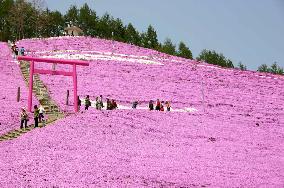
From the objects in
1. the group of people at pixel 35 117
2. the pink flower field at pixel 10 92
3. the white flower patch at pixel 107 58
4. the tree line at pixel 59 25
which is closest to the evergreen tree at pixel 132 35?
the tree line at pixel 59 25

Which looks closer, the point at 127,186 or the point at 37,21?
the point at 127,186

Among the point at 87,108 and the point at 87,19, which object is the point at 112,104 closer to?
the point at 87,108

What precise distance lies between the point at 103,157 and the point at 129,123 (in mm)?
9306

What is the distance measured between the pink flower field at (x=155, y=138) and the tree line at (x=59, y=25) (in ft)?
183

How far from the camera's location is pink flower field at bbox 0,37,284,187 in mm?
22031

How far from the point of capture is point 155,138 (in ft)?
104

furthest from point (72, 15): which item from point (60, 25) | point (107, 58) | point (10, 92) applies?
point (10, 92)

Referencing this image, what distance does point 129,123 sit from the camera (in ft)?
113

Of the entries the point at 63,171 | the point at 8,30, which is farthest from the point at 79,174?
the point at 8,30

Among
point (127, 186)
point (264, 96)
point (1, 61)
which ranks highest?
point (1, 61)

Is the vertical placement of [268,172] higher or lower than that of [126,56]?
lower

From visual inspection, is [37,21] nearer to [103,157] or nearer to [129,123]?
[129,123]

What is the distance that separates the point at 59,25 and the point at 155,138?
10967 centimetres

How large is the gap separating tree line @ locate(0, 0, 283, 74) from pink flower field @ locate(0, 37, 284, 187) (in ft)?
183
